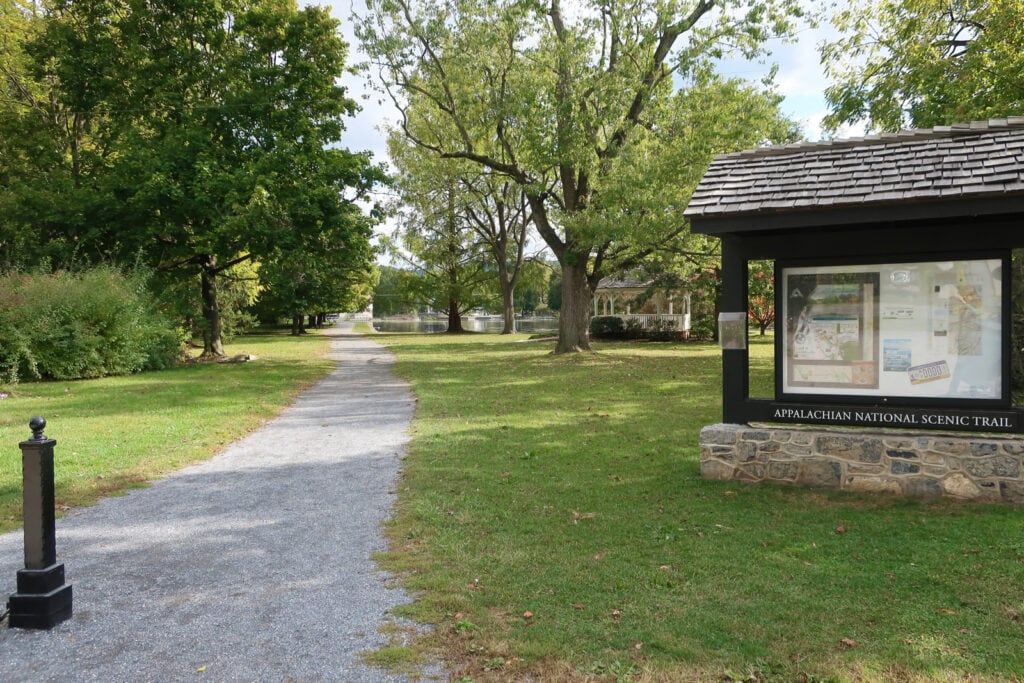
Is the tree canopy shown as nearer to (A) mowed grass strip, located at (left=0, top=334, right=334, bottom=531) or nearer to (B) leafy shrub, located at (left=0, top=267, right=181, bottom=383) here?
(B) leafy shrub, located at (left=0, top=267, right=181, bottom=383)

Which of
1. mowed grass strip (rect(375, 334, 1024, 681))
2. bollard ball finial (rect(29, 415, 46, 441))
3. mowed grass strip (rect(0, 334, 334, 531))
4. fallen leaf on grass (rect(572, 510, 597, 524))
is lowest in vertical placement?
fallen leaf on grass (rect(572, 510, 597, 524))

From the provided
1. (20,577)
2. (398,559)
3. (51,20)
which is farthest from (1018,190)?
(51,20)

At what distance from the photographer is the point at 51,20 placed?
21984 millimetres

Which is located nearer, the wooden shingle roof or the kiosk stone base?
the wooden shingle roof

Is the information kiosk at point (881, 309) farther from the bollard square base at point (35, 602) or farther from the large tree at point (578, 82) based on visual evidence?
the large tree at point (578, 82)

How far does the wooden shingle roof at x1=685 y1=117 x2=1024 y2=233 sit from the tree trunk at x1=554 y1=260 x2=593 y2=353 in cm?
1557

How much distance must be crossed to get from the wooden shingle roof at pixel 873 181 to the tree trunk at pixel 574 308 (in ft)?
51.1

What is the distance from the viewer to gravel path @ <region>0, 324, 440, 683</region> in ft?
11.8

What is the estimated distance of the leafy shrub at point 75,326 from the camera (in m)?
16.3

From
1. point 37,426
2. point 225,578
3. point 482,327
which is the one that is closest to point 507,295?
point 482,327

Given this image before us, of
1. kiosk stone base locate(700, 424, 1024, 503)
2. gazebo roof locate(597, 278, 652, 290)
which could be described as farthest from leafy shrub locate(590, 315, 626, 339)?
kiosk stone base locate(700, 424, 1024, 503)

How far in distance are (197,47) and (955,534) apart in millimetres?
25559

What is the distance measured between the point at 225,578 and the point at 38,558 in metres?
1.13

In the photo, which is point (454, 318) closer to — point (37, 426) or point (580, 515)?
point (580, 515)
